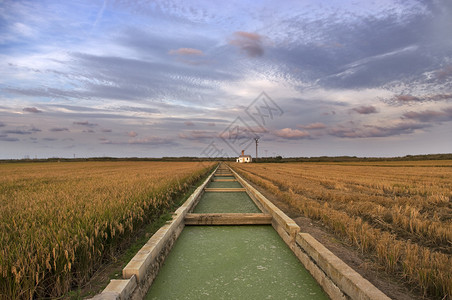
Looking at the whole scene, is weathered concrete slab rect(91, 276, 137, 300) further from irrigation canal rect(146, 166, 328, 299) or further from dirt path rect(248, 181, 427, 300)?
dirt path rect(248, 181, 427, 300)

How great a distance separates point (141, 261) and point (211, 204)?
6.21m

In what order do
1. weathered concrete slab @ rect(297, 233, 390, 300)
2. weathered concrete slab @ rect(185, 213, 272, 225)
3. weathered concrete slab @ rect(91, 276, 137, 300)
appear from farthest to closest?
weathered concrete slab @ rect(185, 213, 272, 225) → weathered concrete slab @ rect(297, 233, 390, 300) → weathered concrete slab @ rect(91, 276, 137, 300)

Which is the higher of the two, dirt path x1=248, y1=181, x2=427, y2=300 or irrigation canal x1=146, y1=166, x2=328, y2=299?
dirt path x1=248, y1=181, x2=427, y2=300

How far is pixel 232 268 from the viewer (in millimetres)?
3660

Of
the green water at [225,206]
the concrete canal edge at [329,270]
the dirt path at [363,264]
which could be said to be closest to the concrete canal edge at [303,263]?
the concrete canal edge at [329,270]

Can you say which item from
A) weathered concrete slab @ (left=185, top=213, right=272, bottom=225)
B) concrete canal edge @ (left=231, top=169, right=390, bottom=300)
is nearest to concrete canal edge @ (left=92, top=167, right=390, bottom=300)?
concrete canal edge @ (left=231, top=169, right=390, bottom=300)

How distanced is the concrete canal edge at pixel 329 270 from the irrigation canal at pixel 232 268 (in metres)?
0.13

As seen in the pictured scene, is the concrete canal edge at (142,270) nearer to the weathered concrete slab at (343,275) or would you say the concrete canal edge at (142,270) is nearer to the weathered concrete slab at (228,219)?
the weathered concrete slab at (228,219)

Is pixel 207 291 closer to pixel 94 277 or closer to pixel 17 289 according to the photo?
pixel 94 277

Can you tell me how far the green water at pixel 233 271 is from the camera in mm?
2994

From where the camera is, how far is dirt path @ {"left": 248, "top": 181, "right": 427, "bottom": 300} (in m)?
2.58

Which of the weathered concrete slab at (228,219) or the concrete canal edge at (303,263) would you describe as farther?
the weathered concrete slab at (228,219)

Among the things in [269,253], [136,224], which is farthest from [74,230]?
[269,253]

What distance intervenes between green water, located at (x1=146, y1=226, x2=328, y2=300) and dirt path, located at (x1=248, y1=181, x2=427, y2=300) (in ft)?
1.97
